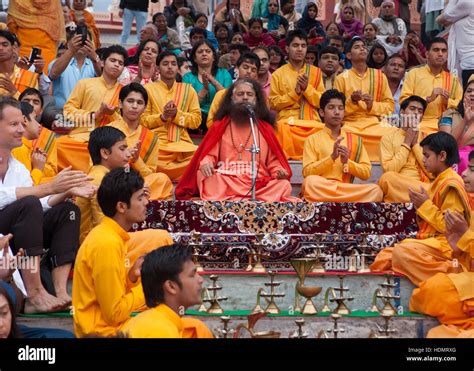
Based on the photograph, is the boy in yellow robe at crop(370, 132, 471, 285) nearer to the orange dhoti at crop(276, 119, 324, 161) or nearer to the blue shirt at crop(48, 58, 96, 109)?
the orange dhoti at crop(276, 119, 324, 161)

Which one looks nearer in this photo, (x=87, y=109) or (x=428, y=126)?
(x=87, y=109)

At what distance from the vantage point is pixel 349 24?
17.8m

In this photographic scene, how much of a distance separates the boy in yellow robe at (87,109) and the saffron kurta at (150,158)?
0.43 meters

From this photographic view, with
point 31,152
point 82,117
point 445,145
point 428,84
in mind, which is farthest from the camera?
point 428,84

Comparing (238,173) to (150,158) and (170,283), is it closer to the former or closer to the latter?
(150,158)

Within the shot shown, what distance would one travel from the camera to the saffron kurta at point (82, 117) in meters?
10.9

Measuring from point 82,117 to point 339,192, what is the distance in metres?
2.59

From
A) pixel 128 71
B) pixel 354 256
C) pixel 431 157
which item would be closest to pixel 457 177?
pixel 431 157

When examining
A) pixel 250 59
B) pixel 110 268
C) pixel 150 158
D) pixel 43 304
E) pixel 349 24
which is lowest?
pixel 43 304

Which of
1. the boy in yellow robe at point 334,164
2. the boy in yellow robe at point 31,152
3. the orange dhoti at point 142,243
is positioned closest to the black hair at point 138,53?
the boy in yellow robe at point 334,164

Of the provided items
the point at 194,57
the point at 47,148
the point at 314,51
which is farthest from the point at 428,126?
the point at 47,148

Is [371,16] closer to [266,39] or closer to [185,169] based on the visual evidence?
[266,39]

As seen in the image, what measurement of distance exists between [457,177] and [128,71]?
5.23 m

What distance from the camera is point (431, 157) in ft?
29.4
